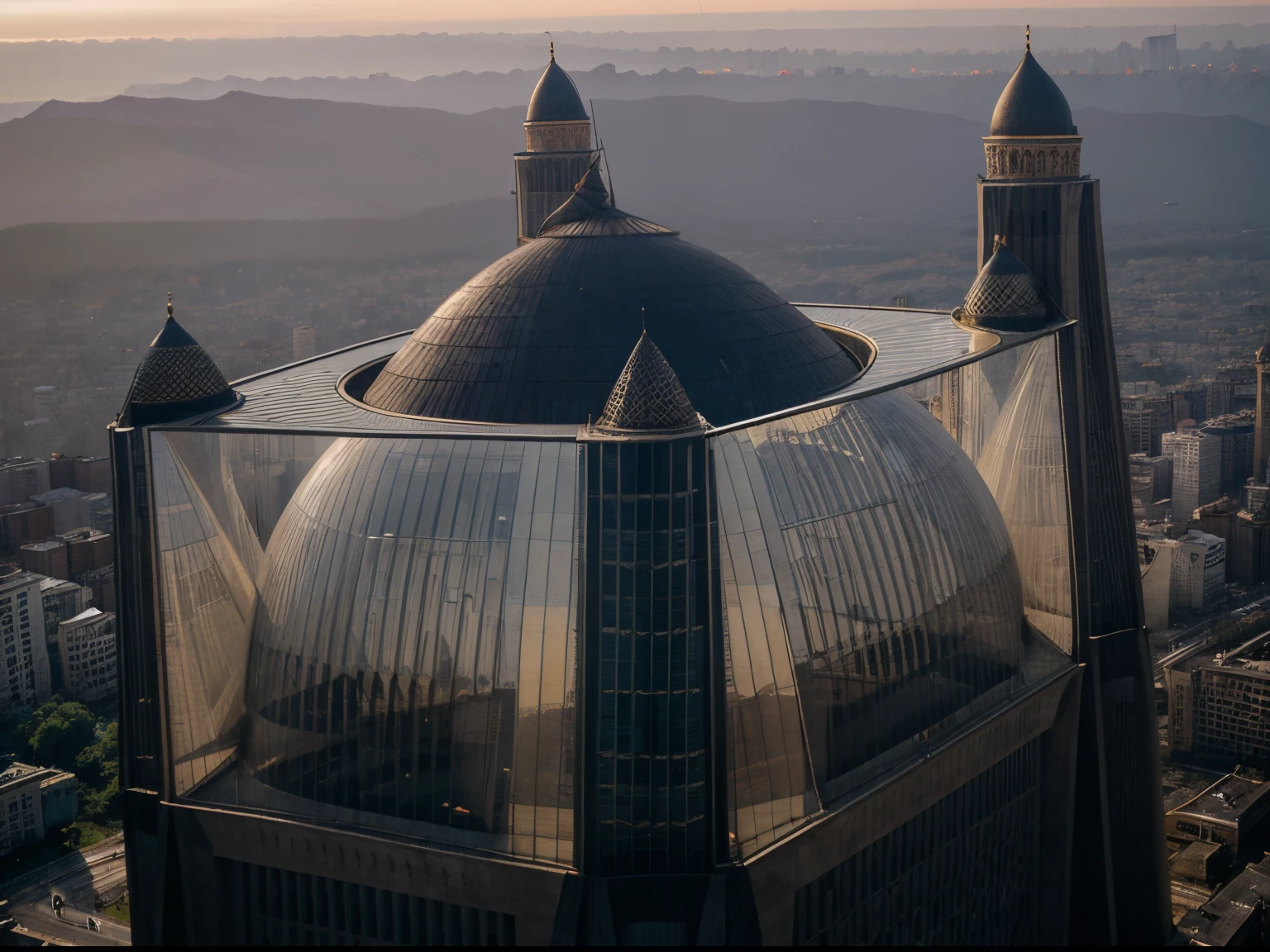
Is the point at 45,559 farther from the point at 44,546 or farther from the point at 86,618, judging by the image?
the point at 86,618

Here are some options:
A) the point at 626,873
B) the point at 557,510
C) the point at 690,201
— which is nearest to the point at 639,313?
the point at 557,510

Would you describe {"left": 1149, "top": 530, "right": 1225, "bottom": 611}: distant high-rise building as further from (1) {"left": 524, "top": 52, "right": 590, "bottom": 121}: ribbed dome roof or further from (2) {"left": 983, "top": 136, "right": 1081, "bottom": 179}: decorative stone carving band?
(1) {"left": 524, "top": 52, "right": 590, "bottom": 121}: ribbed dome roof

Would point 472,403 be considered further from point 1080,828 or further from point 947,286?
point 947,286

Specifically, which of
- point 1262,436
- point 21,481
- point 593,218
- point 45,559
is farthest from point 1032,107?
point 21,481

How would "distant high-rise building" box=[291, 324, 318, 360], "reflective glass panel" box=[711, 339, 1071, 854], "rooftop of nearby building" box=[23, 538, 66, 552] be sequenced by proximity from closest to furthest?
"reflective glass panel" box=[711, 339, 1071, 854], "rooftop of nearby building" box=[23, 538, 66, 552], "distant high-rise building" box=[291, 324, 318, 360]

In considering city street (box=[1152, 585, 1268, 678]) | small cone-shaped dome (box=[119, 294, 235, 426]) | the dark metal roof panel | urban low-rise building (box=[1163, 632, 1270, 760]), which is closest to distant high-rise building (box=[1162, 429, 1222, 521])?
city street (box=[1152, 585, 1268, 678])

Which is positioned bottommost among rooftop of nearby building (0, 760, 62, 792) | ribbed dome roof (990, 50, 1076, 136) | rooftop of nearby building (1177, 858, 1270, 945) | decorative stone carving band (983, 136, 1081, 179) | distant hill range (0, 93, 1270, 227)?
rooftop of nearby building (1177, 858, 1270, 945)
